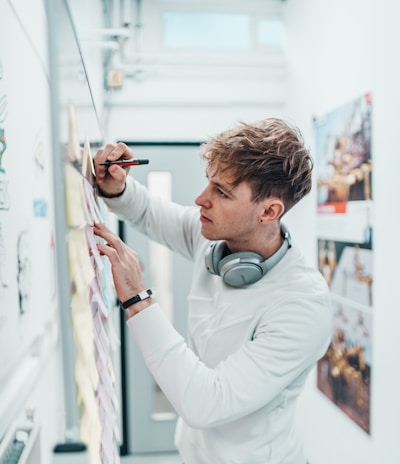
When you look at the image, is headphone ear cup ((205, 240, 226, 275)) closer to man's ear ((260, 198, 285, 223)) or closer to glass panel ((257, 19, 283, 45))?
man's ear ((260, 198, 285, 223))

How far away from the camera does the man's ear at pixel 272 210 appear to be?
0.99m

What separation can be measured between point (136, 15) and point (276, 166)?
2.30 meters

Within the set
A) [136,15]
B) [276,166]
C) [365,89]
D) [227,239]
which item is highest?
[136,15]

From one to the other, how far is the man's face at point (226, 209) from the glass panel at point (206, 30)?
90.2 inches

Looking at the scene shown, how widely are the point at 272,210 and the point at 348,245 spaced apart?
1.23 meters

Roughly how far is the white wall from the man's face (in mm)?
963

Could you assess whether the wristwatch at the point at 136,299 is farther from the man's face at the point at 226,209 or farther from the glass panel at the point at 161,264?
the glass panel at the point at 161,264

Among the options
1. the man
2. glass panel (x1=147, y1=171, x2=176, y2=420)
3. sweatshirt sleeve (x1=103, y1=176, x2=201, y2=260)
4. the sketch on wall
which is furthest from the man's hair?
glass panel (x1=147, y1=171, x2=176, y2=420)

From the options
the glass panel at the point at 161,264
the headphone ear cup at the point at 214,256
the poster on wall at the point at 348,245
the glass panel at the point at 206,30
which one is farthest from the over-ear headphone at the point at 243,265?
the glass panel at the point at 206,30

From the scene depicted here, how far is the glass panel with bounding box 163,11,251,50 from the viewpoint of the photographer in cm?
299

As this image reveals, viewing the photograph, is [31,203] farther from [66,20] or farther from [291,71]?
[291,71]

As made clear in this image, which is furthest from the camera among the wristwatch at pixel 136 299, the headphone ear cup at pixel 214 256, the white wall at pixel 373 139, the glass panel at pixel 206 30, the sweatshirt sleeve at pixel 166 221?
the glass panel at pixel 206 30

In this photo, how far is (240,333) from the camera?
1.00m

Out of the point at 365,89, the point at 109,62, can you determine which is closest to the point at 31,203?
the point at 365,89
